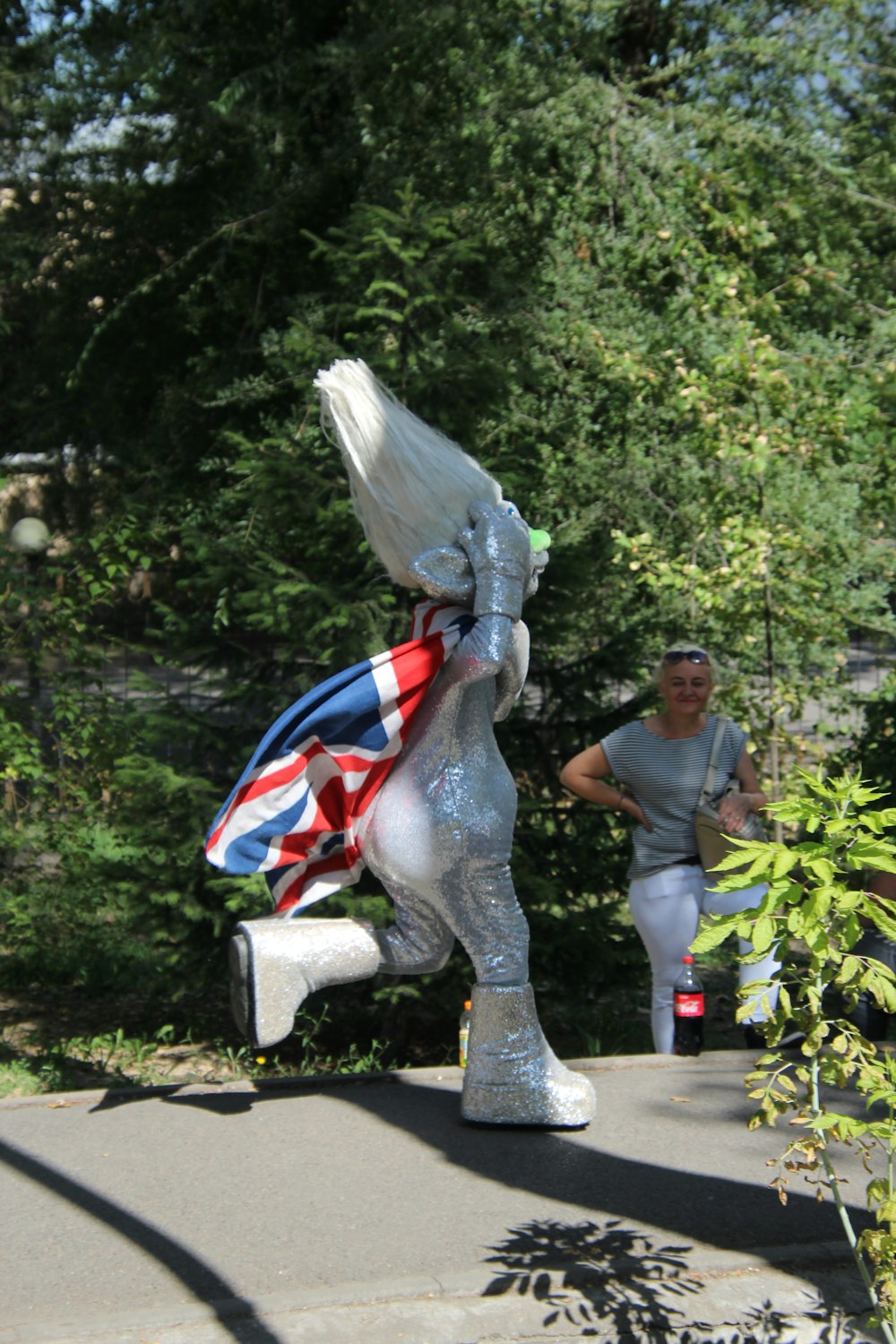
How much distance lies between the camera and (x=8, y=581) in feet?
26.6

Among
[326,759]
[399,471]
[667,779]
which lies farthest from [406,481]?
[667,779]

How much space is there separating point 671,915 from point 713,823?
0.36m

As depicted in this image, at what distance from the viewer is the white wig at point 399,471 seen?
4422 millimetres

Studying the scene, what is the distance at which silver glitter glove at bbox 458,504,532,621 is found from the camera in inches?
169

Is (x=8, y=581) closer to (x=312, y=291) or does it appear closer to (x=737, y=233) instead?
(x=312, y=291)

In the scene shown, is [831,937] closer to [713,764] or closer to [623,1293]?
[623,1293]

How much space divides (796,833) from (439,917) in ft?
15.5

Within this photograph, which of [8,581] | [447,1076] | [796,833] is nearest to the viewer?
[447,1076]

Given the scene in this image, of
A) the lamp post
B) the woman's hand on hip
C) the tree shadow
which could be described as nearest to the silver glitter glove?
the woman's hand on hip

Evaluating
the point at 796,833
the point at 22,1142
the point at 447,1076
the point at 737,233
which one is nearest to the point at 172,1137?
the point at 22,1142

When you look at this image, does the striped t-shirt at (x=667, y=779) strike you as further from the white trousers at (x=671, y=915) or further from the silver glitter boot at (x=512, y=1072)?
the silver glitter boot at (x=512, y=1072)

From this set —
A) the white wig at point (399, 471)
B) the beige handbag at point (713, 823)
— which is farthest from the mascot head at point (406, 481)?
the beige handbag at point (713, 823)

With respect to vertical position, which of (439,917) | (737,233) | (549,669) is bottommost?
(439,917)

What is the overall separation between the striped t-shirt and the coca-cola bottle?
38cm
